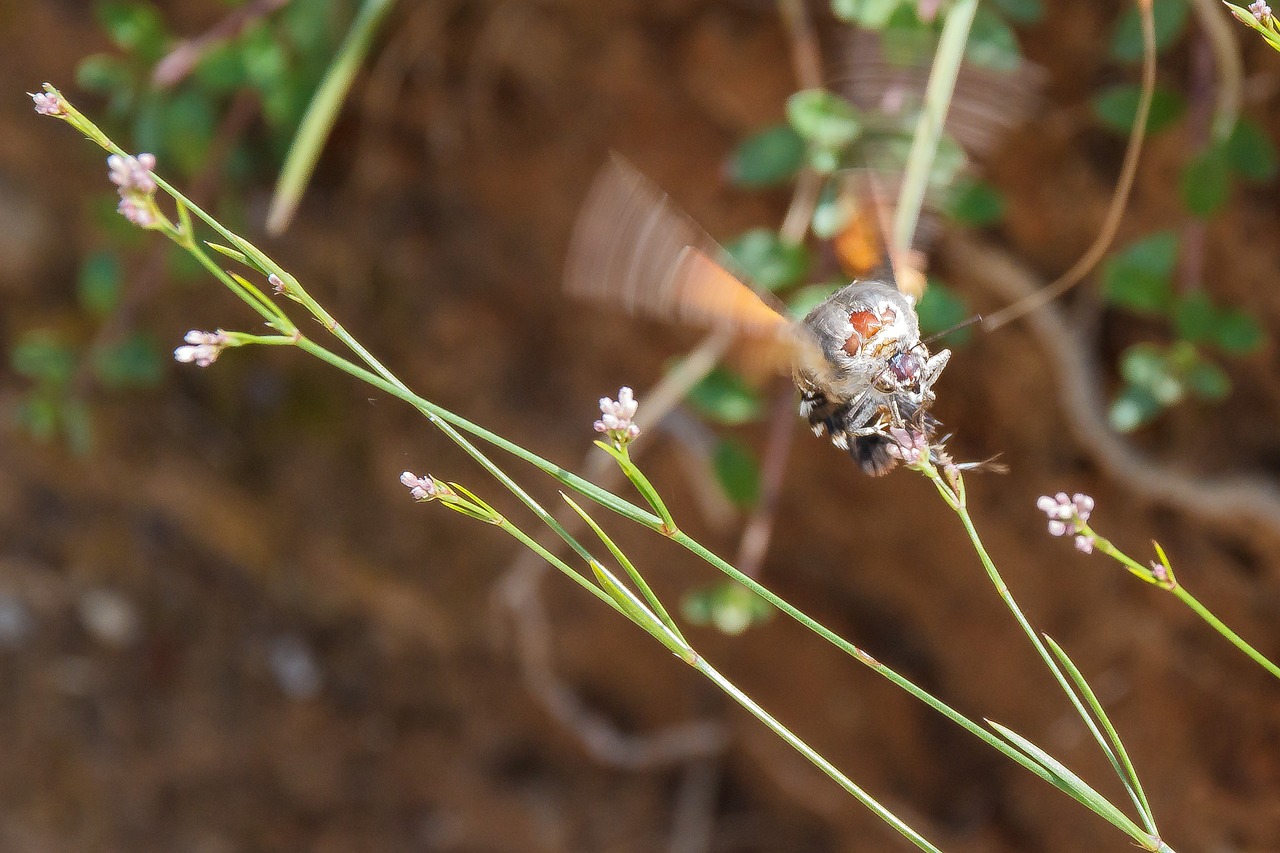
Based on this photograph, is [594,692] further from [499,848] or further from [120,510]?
[120,510]

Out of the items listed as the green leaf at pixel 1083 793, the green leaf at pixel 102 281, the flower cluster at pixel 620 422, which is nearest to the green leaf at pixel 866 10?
the flower cluster at pixel 620 422

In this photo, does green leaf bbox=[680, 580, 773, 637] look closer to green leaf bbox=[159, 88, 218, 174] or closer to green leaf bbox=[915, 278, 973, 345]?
green leaf bbox=[915, 278, 973, 345]

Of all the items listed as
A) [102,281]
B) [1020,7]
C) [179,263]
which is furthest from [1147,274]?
[102,281]

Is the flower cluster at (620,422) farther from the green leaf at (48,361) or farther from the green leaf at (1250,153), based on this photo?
the green leaf at (48,361)

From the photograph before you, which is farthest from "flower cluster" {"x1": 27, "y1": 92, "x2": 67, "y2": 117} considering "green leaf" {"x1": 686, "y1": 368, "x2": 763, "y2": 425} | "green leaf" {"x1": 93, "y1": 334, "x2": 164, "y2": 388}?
"green leaf" {"x1": 93, "y1": 334, "x2": 164, "y2": 388}

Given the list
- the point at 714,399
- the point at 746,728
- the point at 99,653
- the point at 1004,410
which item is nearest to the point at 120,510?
the point at 99,653

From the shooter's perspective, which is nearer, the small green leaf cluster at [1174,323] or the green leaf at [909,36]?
the green leaf at [909,36]
